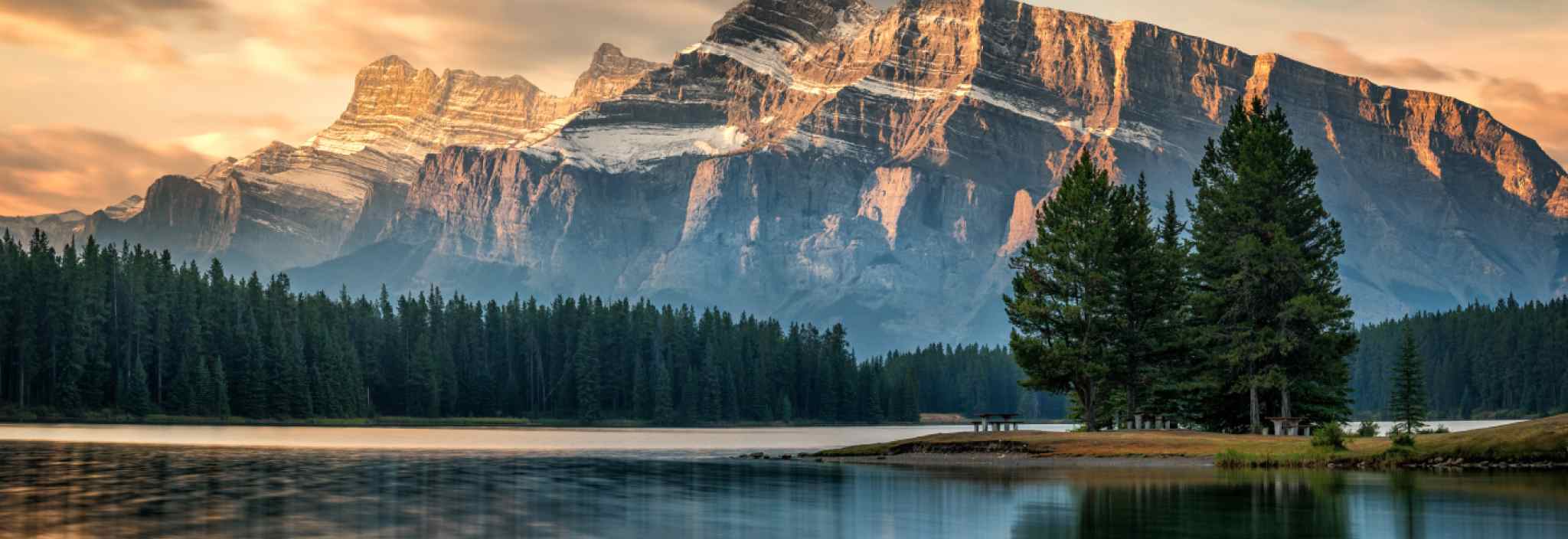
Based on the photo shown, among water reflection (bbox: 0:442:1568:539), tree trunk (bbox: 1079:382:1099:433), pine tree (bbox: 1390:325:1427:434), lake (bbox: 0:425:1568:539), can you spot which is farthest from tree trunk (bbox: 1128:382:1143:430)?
pine tree (bbox: 1390:325:1427:434)

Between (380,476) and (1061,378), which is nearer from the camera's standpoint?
(380,476)

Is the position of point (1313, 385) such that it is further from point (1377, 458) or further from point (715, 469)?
point (715, 469)

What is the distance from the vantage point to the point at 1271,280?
79.9 metres

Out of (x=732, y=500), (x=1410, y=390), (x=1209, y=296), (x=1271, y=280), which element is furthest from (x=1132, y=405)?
(x=1410, y=390)

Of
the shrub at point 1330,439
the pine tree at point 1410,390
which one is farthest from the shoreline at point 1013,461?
the pine tree at point 1410,390

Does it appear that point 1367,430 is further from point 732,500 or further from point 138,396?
point 138,396

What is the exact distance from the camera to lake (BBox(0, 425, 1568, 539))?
39.8 m

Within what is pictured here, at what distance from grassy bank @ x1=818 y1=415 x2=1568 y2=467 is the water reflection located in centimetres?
362

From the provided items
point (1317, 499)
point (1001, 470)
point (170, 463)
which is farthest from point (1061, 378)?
point (170, 463)

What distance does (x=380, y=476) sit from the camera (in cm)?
6197

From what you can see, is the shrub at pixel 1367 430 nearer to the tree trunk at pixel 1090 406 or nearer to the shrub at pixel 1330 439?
the tree trunk at pixel 1090 406

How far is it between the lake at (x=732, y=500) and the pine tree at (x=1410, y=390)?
59.1 meters

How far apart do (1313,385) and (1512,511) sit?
132ft

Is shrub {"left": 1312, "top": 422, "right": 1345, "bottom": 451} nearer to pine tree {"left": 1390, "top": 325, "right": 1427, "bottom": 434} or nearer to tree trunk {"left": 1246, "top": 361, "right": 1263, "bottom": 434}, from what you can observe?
tree trunk {"left": 1246, "top": 361, "right": 1263, "bottom": 434}
